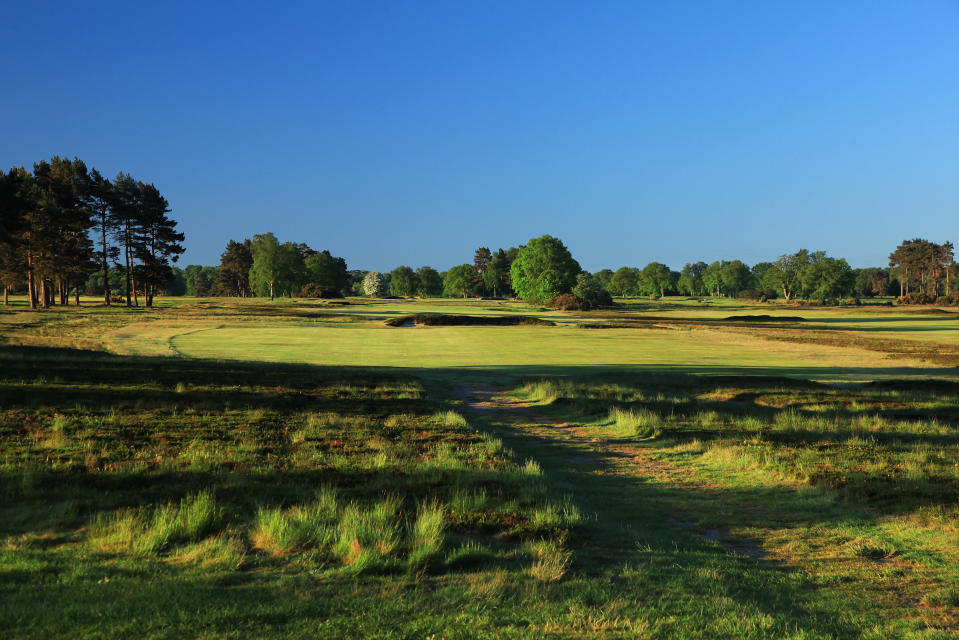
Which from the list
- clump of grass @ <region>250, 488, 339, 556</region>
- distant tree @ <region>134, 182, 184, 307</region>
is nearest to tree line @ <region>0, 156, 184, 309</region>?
distant tree @ <region>134, 182, 184, 307</region>

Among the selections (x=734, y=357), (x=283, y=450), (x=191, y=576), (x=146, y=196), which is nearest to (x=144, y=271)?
(x=146, y=196)

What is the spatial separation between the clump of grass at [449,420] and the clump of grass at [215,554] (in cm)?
998

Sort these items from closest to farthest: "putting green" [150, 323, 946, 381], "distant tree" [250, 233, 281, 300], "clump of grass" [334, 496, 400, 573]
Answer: "clump of grass" [334, 496, 400, 573] → "putting green" [150, 323, 946, 381] → "distant tree" [250, 233, 281, 300]

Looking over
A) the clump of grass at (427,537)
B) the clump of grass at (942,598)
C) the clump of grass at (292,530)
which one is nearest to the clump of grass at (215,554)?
the clump of grass at (292,530)

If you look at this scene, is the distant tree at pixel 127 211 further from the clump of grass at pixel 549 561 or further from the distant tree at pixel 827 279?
the distant tree at pixel 827 279

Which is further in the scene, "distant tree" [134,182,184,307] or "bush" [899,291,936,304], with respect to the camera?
"bush" [899,291,936,304]

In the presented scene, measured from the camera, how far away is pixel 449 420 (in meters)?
18.5

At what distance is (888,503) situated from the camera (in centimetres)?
1146

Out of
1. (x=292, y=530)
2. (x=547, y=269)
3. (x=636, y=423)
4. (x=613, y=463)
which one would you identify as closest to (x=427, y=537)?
(x=292, y=530)

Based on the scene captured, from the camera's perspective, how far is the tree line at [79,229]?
78188 mm

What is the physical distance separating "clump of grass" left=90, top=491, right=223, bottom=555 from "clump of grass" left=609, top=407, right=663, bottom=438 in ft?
41.5

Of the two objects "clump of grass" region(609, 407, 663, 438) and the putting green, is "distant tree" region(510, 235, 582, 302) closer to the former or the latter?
the putting green

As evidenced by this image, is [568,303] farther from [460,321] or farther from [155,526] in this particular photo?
[155,526]

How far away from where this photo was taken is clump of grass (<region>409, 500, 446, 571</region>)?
7.94 meters
